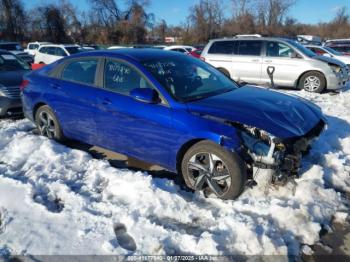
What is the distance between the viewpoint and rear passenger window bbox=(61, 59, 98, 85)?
15.9ft

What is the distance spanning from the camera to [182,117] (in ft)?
12.6

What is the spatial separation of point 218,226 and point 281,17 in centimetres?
7067

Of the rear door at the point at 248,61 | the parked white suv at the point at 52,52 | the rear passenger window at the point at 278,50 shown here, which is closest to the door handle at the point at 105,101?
the rear door at the point at 248,61

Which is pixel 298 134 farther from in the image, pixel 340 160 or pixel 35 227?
pixel 35 227

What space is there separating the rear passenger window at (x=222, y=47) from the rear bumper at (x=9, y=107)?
7082 mm

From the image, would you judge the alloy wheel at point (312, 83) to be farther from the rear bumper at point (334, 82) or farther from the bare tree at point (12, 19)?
the bare tree at point (12, 19)

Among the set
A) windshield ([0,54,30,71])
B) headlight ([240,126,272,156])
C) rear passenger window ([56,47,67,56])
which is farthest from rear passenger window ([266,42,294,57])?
→ rear passenger window ([56,47,67,56])

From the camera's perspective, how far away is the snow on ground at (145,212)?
3043 mm

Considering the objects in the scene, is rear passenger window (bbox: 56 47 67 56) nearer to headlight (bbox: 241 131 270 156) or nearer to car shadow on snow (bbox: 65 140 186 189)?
car shadow on snow (bbox: 65 140 186 189)

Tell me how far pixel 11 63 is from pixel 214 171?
6878 mm

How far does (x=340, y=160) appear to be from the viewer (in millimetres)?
4438

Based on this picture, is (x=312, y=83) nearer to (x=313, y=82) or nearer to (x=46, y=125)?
(x=313, y=82)

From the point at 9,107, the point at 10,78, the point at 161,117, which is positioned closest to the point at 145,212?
the point at 161,117

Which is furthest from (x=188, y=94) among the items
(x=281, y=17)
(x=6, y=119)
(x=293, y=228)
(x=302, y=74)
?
(x=281, y=17)
